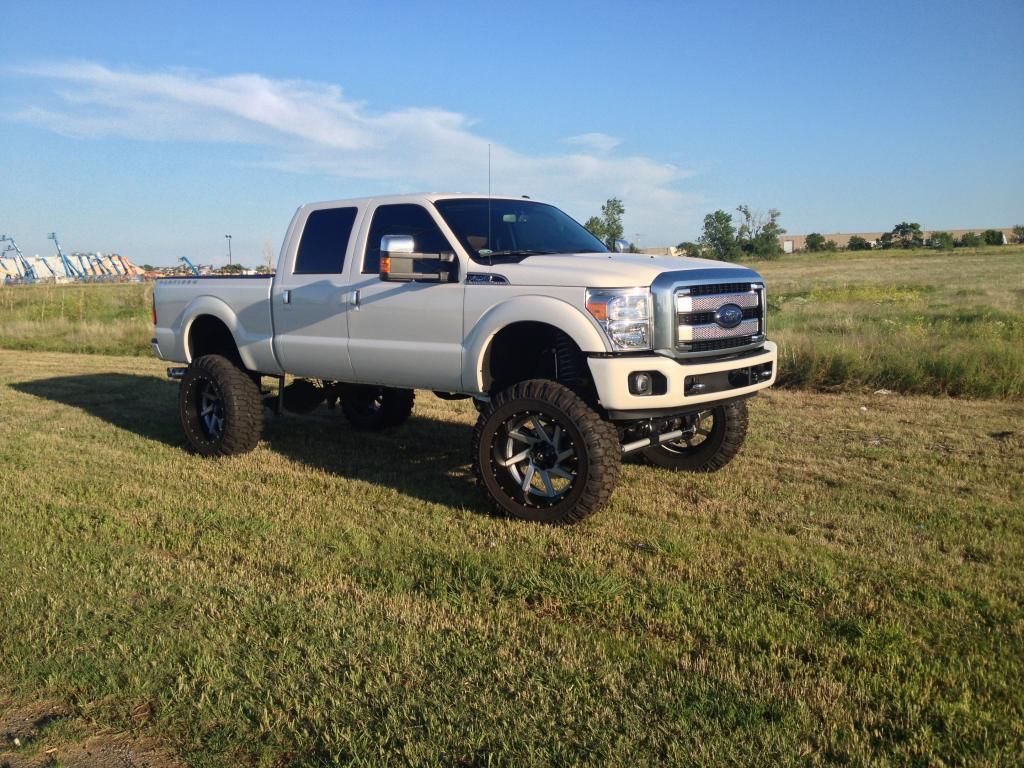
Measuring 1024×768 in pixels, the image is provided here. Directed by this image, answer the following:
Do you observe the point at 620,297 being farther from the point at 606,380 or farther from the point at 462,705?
the point at 462,705

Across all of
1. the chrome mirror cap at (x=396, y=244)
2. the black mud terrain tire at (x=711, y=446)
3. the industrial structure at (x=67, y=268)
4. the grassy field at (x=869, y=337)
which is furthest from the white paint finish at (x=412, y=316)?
the industrial structure at (x=67, y=268)

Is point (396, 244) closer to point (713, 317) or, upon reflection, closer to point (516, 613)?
point (713, 317)

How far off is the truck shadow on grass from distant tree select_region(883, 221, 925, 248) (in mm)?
98766

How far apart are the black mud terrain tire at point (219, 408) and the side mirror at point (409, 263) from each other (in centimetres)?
213

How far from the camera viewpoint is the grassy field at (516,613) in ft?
10.0

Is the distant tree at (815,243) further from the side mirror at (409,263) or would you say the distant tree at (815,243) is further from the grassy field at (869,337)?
the side mirror at (409,263)

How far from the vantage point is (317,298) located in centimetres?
687

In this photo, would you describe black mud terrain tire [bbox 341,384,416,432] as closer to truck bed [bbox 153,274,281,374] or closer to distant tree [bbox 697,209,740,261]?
truck bed [bbox 153,274,281,374]

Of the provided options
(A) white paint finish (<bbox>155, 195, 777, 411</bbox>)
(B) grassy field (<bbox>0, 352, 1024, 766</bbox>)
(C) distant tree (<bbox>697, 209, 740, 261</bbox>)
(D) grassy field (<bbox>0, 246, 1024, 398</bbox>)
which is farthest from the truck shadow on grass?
(C) distant tree (<bbox>697, 209, 740, 261</bbox>)

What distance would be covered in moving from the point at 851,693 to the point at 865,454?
4427mm

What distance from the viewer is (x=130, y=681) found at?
3.44 metres

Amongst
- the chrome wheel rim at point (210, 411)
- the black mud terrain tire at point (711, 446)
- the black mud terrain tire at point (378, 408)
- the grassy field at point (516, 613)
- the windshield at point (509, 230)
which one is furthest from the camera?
the black mud terrain tire at point (378, 408)

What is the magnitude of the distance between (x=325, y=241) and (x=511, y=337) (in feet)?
6.46

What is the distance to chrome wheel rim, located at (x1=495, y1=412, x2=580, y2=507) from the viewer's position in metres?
5.55
